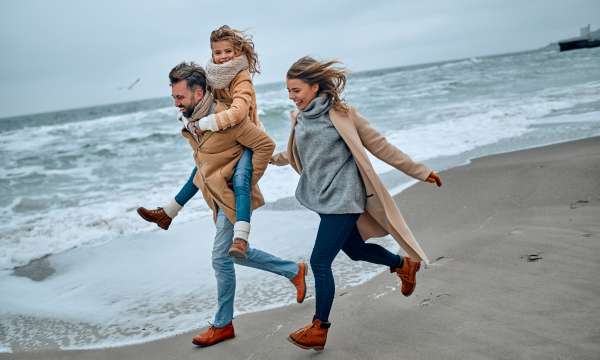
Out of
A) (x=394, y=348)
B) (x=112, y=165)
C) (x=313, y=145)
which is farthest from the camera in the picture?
(x=112, y=165)

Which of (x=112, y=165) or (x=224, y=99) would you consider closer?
(x=224, y=99)

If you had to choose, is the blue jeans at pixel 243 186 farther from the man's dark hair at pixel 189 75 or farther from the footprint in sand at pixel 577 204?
the footprint in sand at pixel 577 204

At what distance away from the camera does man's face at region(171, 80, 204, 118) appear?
10.6 ft

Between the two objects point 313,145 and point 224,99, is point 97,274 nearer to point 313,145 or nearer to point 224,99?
point 224,99

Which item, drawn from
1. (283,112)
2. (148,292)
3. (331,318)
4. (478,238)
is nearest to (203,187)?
(331,318)

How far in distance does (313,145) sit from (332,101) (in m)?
0.26

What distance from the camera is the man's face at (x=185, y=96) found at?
3219 mm

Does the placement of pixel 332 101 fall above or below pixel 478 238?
above

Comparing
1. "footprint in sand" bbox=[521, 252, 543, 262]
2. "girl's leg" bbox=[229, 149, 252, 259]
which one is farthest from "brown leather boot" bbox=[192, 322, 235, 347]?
"footprint in sand" bbox=[521, 252, 543, 262]

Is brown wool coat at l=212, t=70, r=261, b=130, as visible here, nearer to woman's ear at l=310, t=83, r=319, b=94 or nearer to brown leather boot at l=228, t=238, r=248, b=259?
woman's ear at l=310, t=83, r=319, b=94

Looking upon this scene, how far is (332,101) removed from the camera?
301 centimetres

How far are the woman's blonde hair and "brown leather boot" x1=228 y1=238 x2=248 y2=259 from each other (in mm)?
893

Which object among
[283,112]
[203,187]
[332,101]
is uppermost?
[332,101]

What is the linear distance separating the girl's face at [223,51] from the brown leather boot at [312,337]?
1.64 meters
